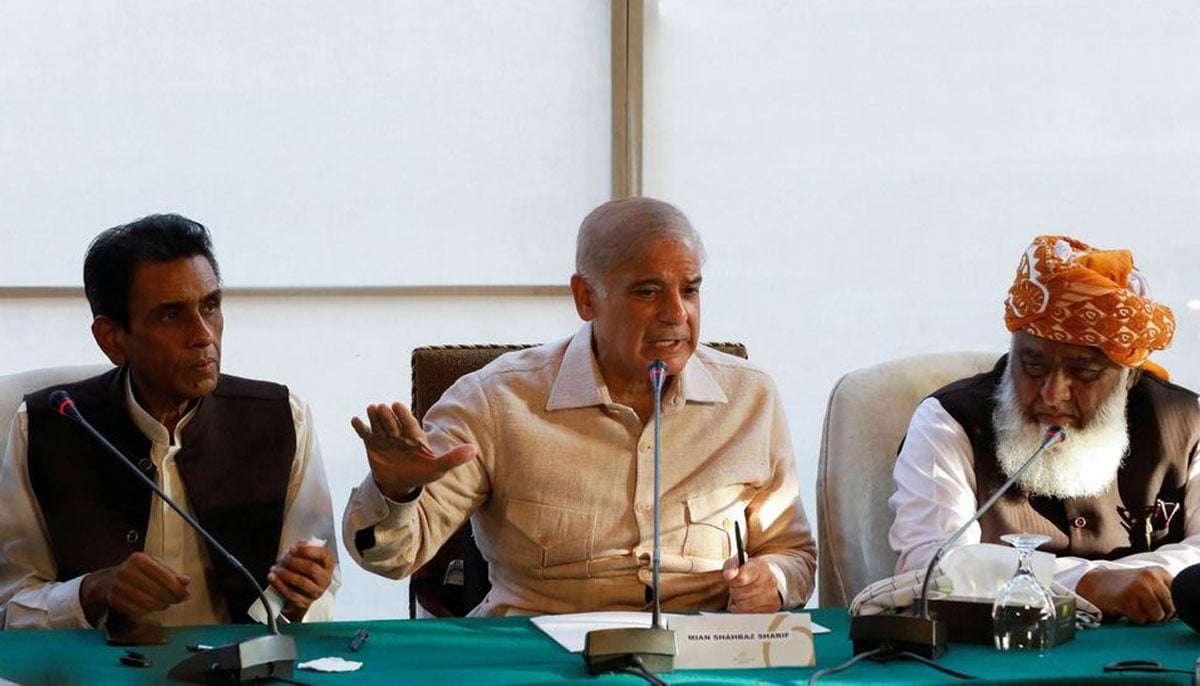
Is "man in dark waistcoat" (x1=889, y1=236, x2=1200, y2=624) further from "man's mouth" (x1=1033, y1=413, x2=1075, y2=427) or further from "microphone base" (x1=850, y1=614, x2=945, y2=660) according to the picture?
"microphone base" (x1=850, y1=614, x2=945, y2=660)

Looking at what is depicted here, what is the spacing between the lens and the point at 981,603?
2.32 meters

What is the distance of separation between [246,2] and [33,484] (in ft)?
7.16

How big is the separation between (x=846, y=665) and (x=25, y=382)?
1854 mm

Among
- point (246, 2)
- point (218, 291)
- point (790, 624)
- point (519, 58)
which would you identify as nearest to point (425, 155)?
point (519, 58)

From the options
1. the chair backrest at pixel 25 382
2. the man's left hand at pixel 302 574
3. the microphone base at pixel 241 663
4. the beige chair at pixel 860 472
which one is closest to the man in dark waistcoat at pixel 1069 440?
the beige chair at pixel 860 472

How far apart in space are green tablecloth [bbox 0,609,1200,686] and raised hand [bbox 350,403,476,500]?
0.24 metres

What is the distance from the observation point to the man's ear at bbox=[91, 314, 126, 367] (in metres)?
2.91

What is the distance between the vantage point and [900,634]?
2186mm

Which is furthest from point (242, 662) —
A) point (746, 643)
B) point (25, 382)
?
point (25, 382)

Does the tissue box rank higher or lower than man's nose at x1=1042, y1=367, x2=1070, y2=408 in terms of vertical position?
lower

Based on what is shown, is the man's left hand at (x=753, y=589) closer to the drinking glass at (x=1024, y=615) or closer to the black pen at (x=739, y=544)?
the black pen at (x=739, y=544)

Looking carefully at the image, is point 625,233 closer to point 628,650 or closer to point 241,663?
point 628,650

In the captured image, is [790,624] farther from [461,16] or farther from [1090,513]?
[461,16]

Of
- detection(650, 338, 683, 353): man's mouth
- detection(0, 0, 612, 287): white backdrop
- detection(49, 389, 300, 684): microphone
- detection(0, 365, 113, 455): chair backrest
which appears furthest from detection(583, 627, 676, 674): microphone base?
detection(0, 0, 612, 287): white backdrop
